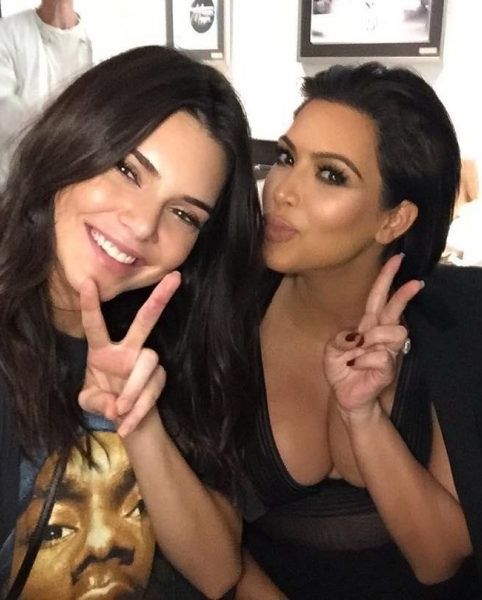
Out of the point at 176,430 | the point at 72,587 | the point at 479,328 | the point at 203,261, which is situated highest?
the point at 203,261

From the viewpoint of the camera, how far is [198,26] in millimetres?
2633

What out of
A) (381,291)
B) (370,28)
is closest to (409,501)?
(381,291)

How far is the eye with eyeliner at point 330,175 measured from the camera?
1.15 meters

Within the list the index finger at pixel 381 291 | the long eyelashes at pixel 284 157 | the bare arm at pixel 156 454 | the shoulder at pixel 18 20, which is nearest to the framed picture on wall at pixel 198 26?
the shoulder at pixel 18 20

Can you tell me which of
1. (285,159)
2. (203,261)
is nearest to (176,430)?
(203,261)

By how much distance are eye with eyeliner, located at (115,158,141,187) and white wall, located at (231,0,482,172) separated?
5.00 feet

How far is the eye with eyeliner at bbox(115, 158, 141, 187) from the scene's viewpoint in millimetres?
884

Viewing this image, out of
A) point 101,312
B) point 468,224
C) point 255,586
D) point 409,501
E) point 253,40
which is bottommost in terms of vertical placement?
point 255,586

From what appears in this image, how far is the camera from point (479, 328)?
3.82ft

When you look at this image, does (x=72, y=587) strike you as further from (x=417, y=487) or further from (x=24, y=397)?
(x=417, y=487)

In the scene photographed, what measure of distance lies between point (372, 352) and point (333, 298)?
0.60 ft

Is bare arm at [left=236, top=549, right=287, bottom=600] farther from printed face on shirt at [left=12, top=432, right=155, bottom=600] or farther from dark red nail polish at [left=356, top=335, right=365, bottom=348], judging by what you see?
dark red nail polish at [left=356, top=335, right=365, bottom=348]

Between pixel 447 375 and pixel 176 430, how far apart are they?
0.41 metres

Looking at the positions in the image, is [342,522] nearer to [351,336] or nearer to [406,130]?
[351,336]
